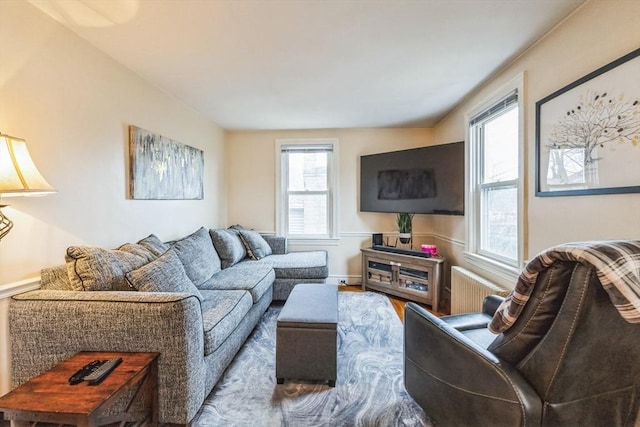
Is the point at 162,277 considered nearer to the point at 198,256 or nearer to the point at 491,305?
the point at 198,256

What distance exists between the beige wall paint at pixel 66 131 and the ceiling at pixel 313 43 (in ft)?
0.52

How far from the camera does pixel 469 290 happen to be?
102 inches

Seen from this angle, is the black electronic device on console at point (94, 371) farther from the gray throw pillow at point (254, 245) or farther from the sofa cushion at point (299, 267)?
the gray throw pillow at point (254, 245)

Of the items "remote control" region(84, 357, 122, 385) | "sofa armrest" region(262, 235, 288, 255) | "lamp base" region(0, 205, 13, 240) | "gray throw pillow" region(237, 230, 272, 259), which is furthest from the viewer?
"sofa armrest" region(262, 235, 288, 255)

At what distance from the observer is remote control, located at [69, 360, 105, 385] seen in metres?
1.17

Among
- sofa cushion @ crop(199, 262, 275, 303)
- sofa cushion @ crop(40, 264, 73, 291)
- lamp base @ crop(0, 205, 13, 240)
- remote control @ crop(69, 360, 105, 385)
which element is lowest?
remote control @ crop(69, 360, 105, 385)

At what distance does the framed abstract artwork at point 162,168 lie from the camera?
2.33 meters

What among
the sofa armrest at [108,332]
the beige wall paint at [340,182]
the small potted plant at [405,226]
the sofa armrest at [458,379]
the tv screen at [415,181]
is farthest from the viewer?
the beige wall paint at [340,182]

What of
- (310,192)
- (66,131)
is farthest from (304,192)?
(66,131)

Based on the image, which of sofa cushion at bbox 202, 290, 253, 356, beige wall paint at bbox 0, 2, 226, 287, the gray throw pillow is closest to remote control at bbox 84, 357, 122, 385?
sofa cushion at bbox 202, 290, 253, 356

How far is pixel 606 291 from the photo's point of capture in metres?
0.80

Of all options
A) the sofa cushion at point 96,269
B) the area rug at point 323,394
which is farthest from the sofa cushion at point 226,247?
the sofa cushion at point 96,269

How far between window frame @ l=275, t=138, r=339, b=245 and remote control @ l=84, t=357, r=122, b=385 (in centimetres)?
300

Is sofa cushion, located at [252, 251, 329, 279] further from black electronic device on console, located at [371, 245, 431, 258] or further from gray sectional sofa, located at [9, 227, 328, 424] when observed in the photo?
gray sectional sofa, located at [9, 227, 328, 424]
